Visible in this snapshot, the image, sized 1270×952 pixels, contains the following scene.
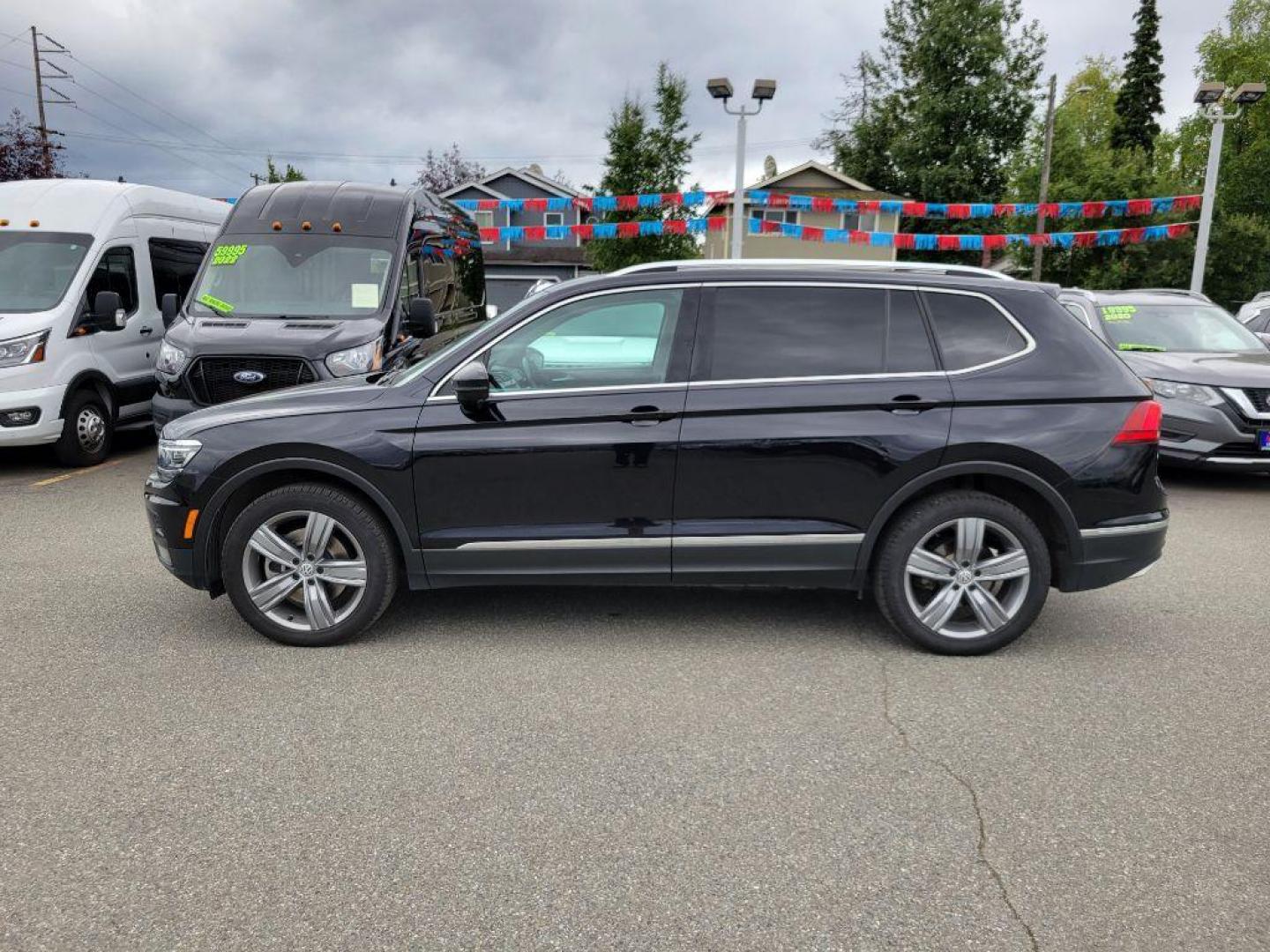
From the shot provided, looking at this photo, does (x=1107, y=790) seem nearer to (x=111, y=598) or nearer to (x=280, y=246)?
(x=111, y=598)

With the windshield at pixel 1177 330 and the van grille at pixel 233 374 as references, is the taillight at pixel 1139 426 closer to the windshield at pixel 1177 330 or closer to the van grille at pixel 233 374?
the windshield at pixel 1177 330

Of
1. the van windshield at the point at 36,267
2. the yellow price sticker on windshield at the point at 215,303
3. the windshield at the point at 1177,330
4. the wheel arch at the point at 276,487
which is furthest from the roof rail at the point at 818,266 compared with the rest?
the van windshield at the point at 36,267

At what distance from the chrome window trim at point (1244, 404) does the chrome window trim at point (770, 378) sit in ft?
16.0

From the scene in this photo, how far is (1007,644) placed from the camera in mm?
4500

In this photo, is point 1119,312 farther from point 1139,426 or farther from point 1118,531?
point 1118,531

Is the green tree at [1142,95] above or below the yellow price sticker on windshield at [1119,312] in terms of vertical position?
above

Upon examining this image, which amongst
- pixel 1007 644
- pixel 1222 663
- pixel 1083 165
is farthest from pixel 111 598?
pixel 1083 165

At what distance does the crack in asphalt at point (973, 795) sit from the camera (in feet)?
8.41

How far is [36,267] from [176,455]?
626cm

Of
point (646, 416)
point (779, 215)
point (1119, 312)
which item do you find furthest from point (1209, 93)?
point (779, 215)

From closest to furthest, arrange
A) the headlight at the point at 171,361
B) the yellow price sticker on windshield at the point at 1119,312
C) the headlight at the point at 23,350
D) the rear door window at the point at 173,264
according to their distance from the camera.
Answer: the headlight at the point at 171,361, the headlight at the point at 23,350, the yellow price sticker on windshield at the point at 1119,312, the rear door window at the point at 173,264

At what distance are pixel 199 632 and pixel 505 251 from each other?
48.5 meters

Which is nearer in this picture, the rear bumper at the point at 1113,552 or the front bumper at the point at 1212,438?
the rear bumper at the point at 1113,552

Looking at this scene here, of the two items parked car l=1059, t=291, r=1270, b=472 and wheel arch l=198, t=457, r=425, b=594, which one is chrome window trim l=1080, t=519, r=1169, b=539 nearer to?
wheel arch l=198, t=457, r=425, b=594
